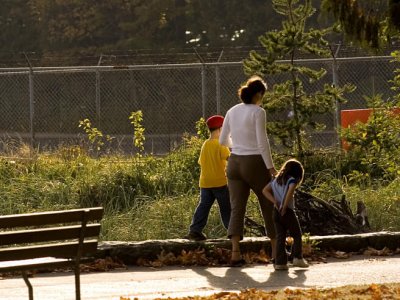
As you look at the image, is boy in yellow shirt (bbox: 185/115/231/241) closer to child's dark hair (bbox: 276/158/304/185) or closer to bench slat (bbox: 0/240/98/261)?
child's dark hair (bbox: 276/158/304/185)

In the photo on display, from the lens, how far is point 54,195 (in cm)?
1630

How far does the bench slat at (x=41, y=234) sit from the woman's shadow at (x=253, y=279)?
1.81 metres

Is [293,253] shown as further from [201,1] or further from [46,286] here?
[201,1]

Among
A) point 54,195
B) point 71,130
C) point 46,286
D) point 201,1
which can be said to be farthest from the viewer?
point 201,1

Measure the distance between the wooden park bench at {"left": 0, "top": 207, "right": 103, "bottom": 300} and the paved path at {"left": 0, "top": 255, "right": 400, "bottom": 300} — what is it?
3.17 ft

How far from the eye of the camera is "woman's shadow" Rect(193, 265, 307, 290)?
432 inches

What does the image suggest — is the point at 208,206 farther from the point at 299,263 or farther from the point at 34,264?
the point at 34,264

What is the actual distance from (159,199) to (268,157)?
4551 mm

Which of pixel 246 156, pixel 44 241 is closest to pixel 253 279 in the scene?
pixel 246 156

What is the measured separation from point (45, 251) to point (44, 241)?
0.36 feet

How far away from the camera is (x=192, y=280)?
11453 mm

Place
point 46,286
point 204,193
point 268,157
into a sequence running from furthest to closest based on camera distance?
1. point 204,193
2. point 268,157
3. point 46,286

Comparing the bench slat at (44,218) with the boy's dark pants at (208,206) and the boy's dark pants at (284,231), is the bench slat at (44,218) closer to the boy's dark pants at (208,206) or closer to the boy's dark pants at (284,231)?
the boy's dark pants at (284,231)

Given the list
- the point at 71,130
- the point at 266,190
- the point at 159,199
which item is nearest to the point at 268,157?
the point at 266,190
